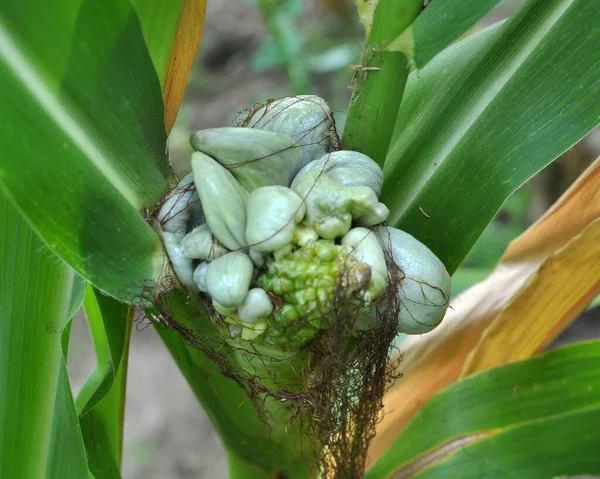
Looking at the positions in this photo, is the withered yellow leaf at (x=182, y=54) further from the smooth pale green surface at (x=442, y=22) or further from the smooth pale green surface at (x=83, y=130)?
the smooth pale green surface at (x=442, y=22)

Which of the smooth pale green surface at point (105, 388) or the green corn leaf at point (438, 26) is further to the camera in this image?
the smooth pale green surface at point (105, 388)

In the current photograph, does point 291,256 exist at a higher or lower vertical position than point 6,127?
lower

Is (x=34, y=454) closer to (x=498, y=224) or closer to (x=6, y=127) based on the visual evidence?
(x=6, y=127)

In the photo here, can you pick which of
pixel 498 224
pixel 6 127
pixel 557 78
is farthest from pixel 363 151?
pixel 498 224

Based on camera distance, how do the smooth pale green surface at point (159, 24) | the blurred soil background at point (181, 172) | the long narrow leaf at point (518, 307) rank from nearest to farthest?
the smooth pale green surface at point (159, 24), the long narrow leaf at point (518, 307), the blurred soil background at point (181, 172)

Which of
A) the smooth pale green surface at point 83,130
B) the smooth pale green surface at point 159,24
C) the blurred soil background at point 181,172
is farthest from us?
the blurred soil background at point 181,172

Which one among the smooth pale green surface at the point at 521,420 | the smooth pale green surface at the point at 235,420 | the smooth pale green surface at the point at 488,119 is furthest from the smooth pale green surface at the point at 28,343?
the smooth pale green surface at the point at 521,420

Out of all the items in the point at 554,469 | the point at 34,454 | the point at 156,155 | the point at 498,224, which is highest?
the point at 156,155

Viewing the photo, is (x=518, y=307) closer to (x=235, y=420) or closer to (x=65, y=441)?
(x=235, y=420)
